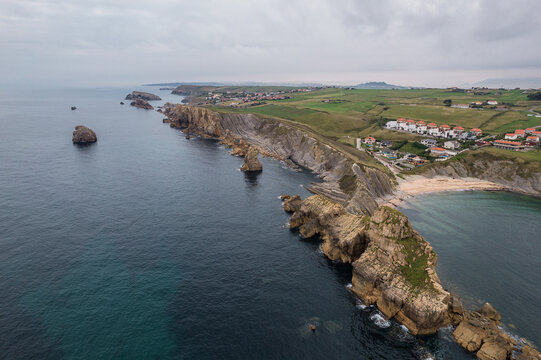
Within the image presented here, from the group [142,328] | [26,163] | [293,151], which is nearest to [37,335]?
[142,328]

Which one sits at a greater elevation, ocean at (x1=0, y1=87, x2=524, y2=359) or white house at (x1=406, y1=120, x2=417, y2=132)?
white house at (x1=406, y1=120, x2=417, y2=132)

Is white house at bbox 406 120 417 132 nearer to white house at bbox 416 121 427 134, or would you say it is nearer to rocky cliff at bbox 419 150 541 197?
white house at bbox 416 121 427 134

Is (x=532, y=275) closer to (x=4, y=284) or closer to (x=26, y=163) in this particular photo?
(x=4, y=284)

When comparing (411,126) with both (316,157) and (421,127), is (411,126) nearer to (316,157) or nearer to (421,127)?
Result: (421,127)

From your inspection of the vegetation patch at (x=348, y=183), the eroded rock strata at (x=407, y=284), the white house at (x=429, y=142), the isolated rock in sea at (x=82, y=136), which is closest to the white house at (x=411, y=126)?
the white house at (x=429, y=142)

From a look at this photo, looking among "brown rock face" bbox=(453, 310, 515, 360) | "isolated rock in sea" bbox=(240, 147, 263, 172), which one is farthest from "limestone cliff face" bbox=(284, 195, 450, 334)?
"isolated rock in sea" bbox=(240, 147, 263, 172)

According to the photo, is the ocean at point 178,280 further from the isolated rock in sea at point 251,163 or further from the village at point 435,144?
the village at point 435,144
